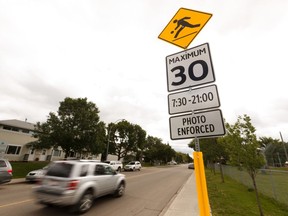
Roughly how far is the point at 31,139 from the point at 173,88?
35.6 metres

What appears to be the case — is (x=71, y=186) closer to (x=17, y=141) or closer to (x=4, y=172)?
(x=4, y=172)

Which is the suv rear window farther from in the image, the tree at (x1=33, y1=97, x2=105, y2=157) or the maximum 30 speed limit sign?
the tree at (x1=33, y1=97, x2=105, y2=157)

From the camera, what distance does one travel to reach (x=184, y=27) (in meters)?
3.18

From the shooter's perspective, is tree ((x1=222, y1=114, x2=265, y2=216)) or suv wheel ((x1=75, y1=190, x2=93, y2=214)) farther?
tree ((x1=222, y1=114, x2=265, y2=216))

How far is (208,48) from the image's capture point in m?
2.85

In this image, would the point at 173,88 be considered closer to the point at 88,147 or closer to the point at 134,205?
the point at 134,205

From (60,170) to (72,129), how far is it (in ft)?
62.5

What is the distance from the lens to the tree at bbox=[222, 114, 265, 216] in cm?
709

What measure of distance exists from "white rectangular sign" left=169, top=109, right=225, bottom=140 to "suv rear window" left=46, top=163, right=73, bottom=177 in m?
4.96

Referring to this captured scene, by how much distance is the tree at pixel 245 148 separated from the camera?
Result: 7.09 meters

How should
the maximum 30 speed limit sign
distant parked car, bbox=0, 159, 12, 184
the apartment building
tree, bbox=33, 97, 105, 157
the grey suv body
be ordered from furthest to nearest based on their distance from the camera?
1. the apartment building
2. tree, bbox=33, 97, 105, 157
3. distant parked car, bbox=0, 159, 12, 184
4. the grey suv body
5. the maximum 30 speed limit sign

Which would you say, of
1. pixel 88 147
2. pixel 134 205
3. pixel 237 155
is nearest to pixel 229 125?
pixel 237 155

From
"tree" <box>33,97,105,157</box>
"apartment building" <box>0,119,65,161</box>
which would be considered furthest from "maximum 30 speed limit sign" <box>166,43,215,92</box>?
"apartment building" <box>0,119,65,161</box>

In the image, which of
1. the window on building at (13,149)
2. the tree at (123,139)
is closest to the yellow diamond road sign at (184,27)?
the window on building at (13,149)
